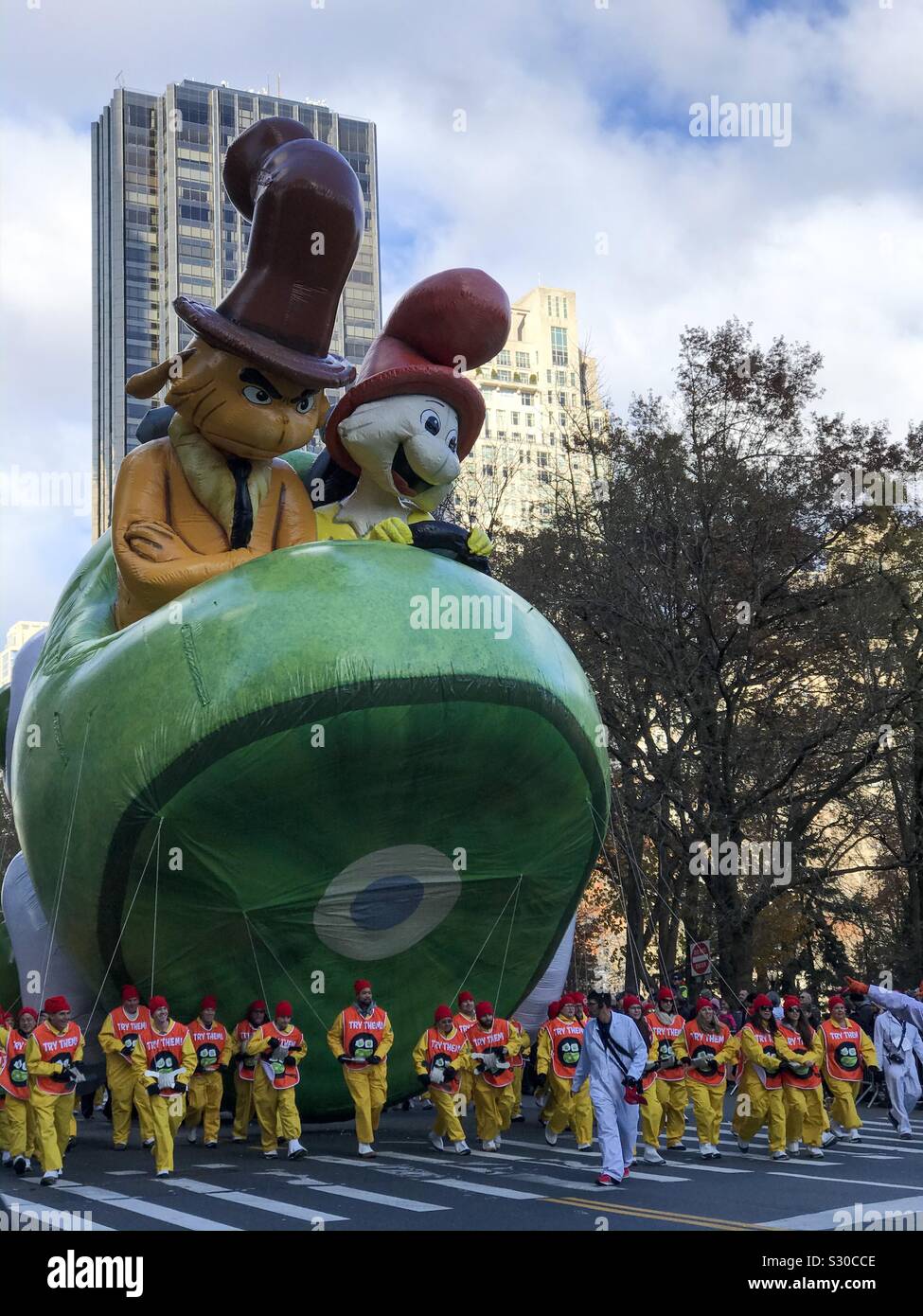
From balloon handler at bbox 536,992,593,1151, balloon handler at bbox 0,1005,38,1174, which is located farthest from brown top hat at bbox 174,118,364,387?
balloon handler at bbox 536,992,593,1151

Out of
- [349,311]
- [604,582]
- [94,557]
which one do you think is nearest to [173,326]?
[349,311]

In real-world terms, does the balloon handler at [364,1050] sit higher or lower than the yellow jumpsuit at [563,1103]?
higher

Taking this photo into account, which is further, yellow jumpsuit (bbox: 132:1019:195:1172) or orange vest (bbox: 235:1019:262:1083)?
orange vest (bbox: 235:1019:262:1083)

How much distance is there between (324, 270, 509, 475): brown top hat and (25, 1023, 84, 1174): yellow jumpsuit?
6.57m

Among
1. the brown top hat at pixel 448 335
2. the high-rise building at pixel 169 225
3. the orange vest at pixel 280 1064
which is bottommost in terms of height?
the orange vest at pixel 280 1064

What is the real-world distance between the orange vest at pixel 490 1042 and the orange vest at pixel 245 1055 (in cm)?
205

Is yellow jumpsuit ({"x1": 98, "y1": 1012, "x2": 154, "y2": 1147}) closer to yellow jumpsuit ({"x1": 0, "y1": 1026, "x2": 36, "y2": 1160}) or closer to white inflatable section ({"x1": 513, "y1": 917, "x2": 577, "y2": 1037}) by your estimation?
yellow jumpsuit ({"x1": 0, "y1": 1026, "x2": 36, "y2": 1160})

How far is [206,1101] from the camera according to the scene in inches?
537

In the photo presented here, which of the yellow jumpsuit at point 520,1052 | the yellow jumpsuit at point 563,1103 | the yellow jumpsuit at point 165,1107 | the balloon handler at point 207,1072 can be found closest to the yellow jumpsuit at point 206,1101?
the balloon handler at point 207,1072

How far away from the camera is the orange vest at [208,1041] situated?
12781 mm

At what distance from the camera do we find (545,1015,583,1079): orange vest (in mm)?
14141

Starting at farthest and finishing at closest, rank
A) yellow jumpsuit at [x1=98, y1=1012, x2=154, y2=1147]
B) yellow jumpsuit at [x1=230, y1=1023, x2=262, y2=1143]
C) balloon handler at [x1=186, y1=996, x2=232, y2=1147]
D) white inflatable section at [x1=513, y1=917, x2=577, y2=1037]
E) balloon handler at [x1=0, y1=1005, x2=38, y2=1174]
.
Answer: white inflatable section at [x1=513, y1=917, x2=577, y2=1037] < yellow jumpsuit at [x1=230, y1=1023, x2=262, y2=1143] < balloon handler at [x1=186, y1=996, x2=232, y2=1147] < yellow jumpsuit at [x1=98, y1=1012, x2=154, y2=1147] < balloon handler at [x1=0, y1=1005, x2=38, y2=1174]

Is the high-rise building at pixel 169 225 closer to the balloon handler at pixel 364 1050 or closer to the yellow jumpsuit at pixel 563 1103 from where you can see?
the yellow jumpsuit at pixel 563 1103

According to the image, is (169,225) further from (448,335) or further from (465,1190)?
(465,1190)
